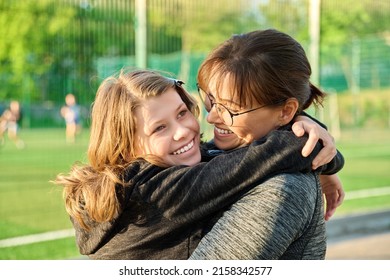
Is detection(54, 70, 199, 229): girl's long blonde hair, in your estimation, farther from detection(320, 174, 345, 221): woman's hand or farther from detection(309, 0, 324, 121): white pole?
detection(309, 0, 324, 121): white pole

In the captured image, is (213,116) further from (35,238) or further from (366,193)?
(366,193)

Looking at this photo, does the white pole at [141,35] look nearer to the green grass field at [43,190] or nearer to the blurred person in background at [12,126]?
the green grass field at [43,190]

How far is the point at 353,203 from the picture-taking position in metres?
7.39

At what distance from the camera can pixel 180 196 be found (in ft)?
4.74

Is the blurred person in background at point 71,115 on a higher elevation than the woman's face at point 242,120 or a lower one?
lower

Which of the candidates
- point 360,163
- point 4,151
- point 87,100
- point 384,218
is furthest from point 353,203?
point 4,151

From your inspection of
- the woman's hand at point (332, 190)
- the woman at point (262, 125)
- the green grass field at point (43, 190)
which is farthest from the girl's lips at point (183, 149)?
the green grass field at point (43, 190)

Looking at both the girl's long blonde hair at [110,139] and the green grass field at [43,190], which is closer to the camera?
the girl's long blonde hair at [110,139]

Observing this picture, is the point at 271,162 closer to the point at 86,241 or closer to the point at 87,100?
the point at 86,241

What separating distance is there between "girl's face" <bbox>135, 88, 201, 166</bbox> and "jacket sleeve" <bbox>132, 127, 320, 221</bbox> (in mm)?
80

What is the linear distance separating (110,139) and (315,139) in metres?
0.44

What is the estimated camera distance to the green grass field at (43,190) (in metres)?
5.01

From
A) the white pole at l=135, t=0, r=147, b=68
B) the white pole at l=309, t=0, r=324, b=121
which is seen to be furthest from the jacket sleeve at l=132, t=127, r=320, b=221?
the white pole at l=309, t=0, r=324, b=121
